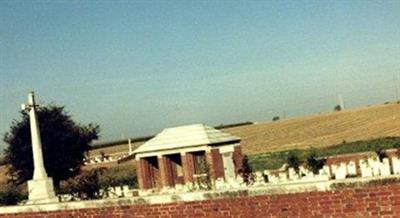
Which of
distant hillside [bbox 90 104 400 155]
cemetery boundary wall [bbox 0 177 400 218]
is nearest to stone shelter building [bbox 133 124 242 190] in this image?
Result: cemetery boundary wall [bbox 0 177 400 218]

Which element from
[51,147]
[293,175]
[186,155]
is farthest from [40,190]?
[51,147]

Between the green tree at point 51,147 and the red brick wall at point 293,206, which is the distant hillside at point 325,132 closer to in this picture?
the green tree at point 51,147

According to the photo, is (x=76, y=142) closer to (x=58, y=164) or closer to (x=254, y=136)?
(x=58, y=164)

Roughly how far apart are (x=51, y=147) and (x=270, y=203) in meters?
29.0

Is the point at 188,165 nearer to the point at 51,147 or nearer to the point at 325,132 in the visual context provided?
the point at 51,147

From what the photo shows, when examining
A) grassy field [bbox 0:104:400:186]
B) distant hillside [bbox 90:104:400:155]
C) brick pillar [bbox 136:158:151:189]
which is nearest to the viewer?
brick pillar [bbox 136:158:151:189]

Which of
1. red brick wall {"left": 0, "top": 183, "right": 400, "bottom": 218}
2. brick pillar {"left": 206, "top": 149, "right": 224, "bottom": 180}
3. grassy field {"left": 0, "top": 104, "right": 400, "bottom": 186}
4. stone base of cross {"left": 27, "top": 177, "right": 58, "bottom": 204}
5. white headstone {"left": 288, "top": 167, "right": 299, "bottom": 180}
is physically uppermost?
grassy field {"left": 0, "top": 104, "right": 400, "bottom": 186}

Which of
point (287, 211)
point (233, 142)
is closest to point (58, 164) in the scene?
point (233, 142)

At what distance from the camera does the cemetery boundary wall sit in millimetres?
8297

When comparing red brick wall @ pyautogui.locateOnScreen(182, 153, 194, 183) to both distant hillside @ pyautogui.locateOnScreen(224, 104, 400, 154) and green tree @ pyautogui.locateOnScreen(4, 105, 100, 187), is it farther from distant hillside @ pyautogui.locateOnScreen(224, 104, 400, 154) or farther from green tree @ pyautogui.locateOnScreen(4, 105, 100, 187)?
distant hillside @ pyautogui.locateOnScreen(224, 104, 400, 154)

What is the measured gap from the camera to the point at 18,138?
36.6 metres

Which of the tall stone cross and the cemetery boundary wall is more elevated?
the tall stone cross

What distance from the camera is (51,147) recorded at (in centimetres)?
3616

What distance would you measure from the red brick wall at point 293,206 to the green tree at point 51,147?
26502 mm
